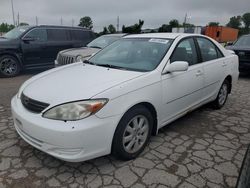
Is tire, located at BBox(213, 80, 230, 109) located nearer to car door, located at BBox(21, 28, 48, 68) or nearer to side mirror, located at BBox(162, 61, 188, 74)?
side mirror, located at BBox(162, 61, 188, 74)

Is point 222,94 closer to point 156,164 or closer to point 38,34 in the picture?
point 156,164

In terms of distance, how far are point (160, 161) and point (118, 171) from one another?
0.57 m

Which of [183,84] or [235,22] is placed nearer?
[183,84]

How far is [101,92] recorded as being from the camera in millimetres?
2518

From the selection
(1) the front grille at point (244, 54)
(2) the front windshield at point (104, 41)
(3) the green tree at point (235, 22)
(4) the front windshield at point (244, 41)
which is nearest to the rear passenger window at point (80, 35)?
(2) the front windshield at point (104, 41)

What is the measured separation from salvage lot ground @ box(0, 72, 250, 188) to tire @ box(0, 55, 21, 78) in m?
4.59

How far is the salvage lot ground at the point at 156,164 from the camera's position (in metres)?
2.60

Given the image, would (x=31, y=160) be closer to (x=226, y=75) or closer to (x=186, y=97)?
(x=186, y=97)

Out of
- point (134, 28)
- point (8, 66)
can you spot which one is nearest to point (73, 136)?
point (8, 66)

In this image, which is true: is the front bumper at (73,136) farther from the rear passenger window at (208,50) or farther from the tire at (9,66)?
the tire at (9,66)

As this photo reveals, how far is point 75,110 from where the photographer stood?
7.97 ft

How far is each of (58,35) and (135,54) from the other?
6.47 meters

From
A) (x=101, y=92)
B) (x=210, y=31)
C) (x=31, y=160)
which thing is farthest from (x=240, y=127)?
(x=210, y=31)

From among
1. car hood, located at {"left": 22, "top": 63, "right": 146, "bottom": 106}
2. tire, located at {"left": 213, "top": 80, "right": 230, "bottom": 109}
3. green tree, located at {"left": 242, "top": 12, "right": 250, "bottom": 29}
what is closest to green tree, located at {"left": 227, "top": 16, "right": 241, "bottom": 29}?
green tree, located at {"left": 242, "top": 12, "right": 250, "bottom": 29}
